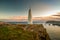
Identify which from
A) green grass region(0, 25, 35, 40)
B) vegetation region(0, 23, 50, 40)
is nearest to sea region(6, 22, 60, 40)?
vegetation region(0, 23, 50, 40)

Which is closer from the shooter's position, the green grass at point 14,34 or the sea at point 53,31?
the green grass at point 14,34

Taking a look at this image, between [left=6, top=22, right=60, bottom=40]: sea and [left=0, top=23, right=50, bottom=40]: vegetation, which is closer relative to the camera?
[left=0, top=23, right=50, bottom=40]: vegetation

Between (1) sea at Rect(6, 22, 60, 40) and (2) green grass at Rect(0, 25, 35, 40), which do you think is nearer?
(2) green grass at Rect(0, 25, 35, 40)

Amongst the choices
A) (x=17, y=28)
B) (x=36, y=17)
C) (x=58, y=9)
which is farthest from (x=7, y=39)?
(x=58, y=9)

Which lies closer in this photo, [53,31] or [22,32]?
[22,32]

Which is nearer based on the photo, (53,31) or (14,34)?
(14,34)

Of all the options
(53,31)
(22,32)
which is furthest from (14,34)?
(53,31)

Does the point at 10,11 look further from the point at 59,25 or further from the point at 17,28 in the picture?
the point at 59,25

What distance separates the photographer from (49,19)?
4555mm

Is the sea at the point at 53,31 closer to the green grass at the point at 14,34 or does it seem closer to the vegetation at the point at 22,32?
the vegetation at the point at 22,32

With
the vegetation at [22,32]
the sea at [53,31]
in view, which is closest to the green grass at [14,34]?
the vegetation at [22,32]

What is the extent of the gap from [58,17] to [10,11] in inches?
53.9

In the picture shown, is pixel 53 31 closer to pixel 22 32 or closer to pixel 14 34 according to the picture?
pixel 22 32

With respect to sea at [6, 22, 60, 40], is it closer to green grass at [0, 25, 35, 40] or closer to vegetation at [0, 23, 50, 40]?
vegetation at [0, 23, 50, 40]
